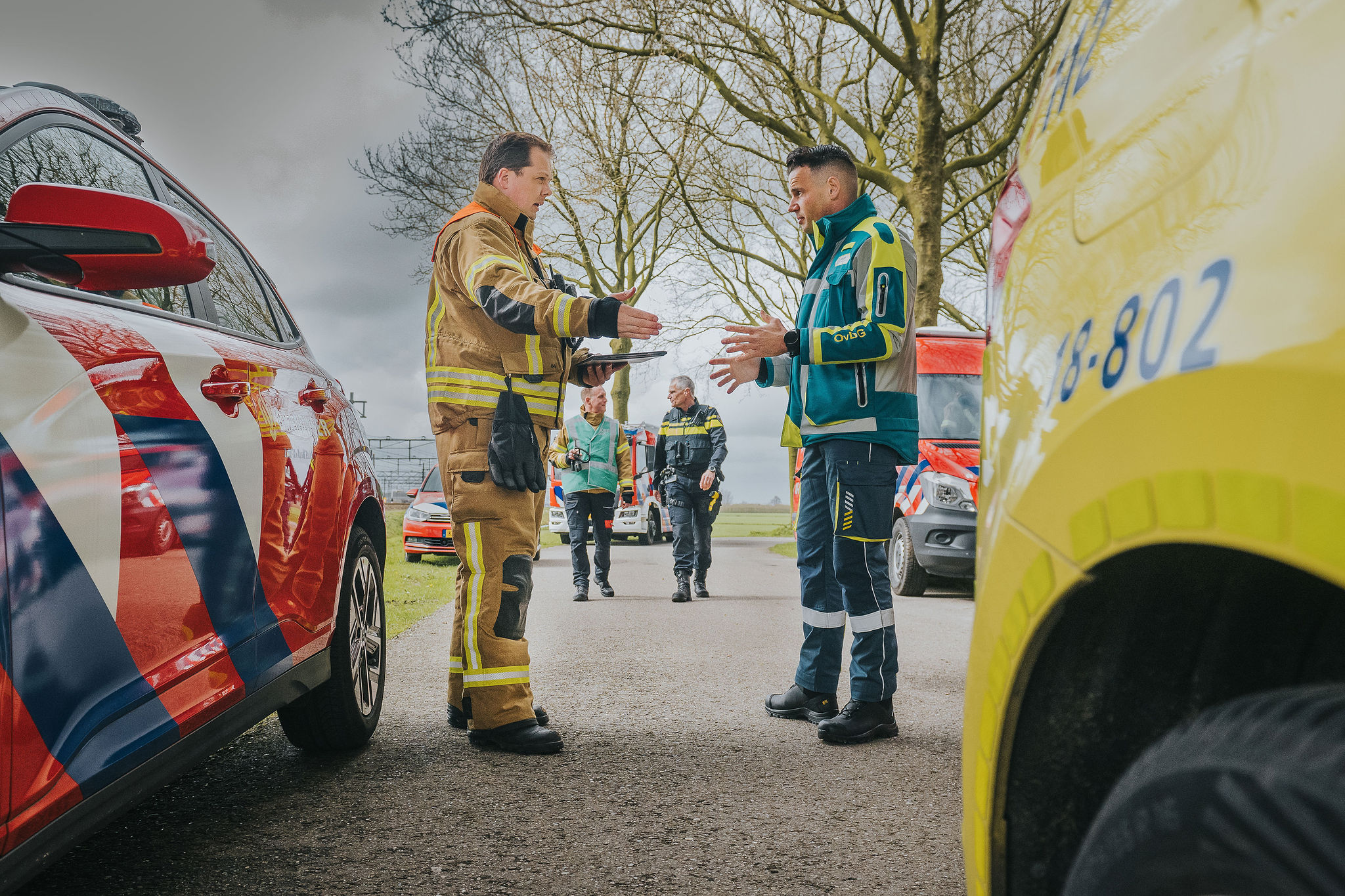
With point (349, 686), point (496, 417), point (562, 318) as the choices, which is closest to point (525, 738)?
point (349, 686)

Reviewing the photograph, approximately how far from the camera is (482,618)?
138 inches

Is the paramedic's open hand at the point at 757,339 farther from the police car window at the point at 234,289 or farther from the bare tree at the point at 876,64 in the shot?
the bare tree at the point at 876,64

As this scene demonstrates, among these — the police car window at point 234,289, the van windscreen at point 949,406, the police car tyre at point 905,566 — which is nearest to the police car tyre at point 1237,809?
the police car window at point 234,289

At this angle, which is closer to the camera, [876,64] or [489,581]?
[489,581]

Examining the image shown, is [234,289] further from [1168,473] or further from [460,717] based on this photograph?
[1168,473]

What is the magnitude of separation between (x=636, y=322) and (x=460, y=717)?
1.66m

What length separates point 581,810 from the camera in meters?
2.82

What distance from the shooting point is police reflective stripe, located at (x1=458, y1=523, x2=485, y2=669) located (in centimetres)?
352

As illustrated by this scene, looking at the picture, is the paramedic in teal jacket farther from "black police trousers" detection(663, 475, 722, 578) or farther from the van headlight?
"black police trousers" detection(663, 475, 722, 578)

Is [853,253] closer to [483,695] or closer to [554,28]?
[483,695]

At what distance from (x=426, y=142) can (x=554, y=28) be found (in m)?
6.58

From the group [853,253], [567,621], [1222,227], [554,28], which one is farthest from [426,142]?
[1222,227]

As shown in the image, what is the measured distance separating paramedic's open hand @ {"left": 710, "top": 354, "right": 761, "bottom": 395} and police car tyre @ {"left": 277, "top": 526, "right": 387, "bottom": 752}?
1394mm

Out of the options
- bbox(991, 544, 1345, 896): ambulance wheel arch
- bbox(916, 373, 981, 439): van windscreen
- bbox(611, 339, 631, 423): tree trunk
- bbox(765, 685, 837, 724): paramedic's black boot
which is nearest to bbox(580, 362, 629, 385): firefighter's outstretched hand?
bbox(765, 685, 837, 724): paramedic's black boot
